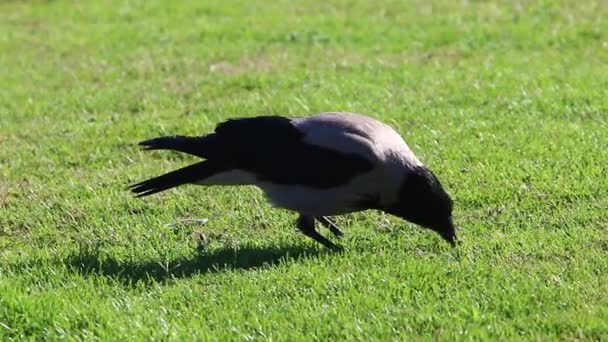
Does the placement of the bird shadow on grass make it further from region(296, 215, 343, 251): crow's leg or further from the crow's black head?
the crow's black head

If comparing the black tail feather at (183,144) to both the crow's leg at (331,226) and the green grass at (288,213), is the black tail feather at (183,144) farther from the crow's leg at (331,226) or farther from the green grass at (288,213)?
the crow's leg at (331,226)

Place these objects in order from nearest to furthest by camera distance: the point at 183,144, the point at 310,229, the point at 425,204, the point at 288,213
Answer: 1. the point at 425,204
2. the point at 310,229
3. the point at 183,144
4. the point at 288,213

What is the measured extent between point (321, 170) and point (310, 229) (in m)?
0.39

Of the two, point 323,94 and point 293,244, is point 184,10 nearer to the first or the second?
point 323,94

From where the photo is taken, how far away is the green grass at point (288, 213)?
5.46 m

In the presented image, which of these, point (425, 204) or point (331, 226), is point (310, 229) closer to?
point (331, 226)

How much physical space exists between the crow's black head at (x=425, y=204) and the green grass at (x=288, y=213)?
0.12m

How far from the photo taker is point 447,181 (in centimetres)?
769

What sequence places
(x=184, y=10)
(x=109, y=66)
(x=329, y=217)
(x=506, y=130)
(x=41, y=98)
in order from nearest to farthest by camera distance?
(x=329, y=217)
(x=506, y=130)
(x=41, y=98)
(x=109, y=66)
(x=184, y=10)

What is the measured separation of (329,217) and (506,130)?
2.13 metres

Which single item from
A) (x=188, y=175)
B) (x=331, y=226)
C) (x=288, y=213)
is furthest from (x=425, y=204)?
(x=188, y=175)

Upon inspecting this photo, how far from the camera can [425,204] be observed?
652 centimetres

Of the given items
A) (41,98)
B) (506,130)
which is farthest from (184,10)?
(506,130)

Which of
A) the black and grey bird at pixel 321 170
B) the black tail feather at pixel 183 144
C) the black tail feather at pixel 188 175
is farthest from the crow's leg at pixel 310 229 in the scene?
the black tail feather at pixel 183 144
